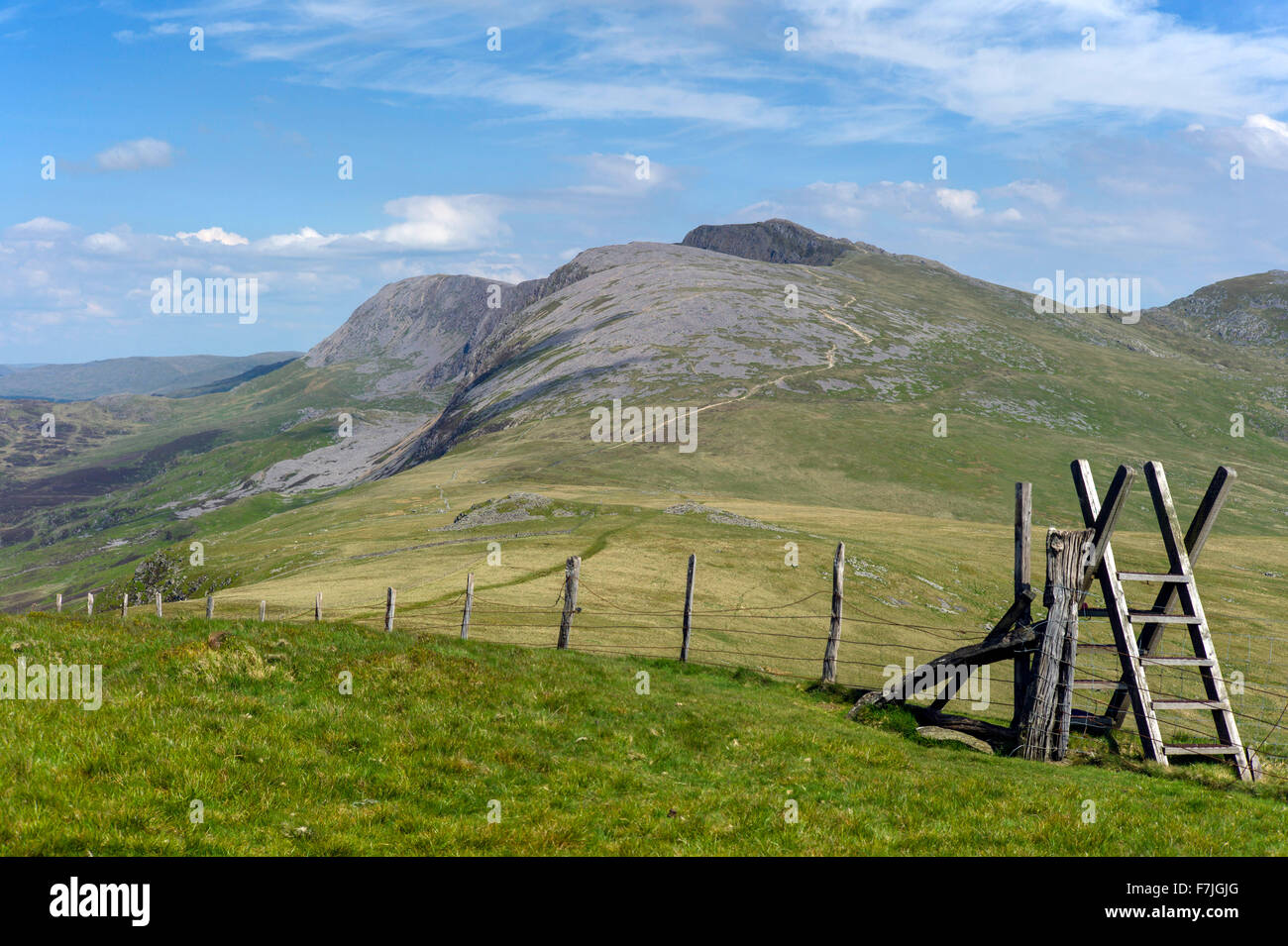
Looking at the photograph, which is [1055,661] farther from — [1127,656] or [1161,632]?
[1161,632]

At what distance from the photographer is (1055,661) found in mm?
18594

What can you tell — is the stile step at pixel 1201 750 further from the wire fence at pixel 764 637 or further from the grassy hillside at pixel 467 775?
the wire fence at pixel 764 637

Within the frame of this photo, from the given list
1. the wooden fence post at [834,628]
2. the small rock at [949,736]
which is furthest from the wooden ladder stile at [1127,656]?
the wooden fence post at [834,628]

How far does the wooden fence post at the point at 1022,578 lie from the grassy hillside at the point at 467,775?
188 cm

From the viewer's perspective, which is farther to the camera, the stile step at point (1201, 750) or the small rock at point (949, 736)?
the small rock at point (949, 736)

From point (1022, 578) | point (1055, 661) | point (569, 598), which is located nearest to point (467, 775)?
point (1055, 661)

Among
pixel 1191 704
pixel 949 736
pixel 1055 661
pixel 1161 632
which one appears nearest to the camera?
pixel 1055 661

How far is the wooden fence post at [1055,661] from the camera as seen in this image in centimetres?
1859

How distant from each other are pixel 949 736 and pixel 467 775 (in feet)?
44.7
